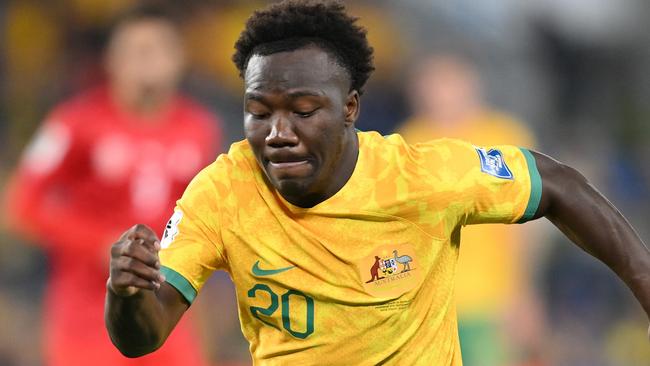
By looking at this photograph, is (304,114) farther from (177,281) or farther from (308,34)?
(177,281)

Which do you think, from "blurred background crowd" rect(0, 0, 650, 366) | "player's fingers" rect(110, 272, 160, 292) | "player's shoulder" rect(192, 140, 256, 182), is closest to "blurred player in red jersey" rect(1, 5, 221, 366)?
"blurred background crowd" rect(0, 0, 650, 366)

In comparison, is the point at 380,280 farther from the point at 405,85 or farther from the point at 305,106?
the point at 405,85

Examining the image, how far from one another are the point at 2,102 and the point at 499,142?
402 cm

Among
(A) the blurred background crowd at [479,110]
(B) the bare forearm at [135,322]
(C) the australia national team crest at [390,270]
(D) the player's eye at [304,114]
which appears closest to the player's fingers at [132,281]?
(B) the bare forearm at [135,322]

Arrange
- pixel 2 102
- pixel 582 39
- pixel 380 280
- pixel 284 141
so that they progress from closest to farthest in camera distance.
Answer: pixel 284 141
pixel 380 280
pixel 2 102
pixel 582 39

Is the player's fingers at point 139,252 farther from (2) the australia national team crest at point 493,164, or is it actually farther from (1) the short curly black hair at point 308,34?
(2) the australia national team crest at point 493,164

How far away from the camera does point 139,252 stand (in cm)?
329

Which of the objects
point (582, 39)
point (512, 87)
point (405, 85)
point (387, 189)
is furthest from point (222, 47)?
point (387, 189)

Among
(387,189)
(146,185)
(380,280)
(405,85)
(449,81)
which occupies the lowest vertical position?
(380,280)

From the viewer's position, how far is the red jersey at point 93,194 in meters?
6.71

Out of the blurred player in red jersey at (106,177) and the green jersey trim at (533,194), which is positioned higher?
the blurred player in red jersey at (106,177)

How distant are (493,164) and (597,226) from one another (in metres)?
0.37

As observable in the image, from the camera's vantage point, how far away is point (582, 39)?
1066 cm

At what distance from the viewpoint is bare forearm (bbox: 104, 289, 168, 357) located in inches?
137
